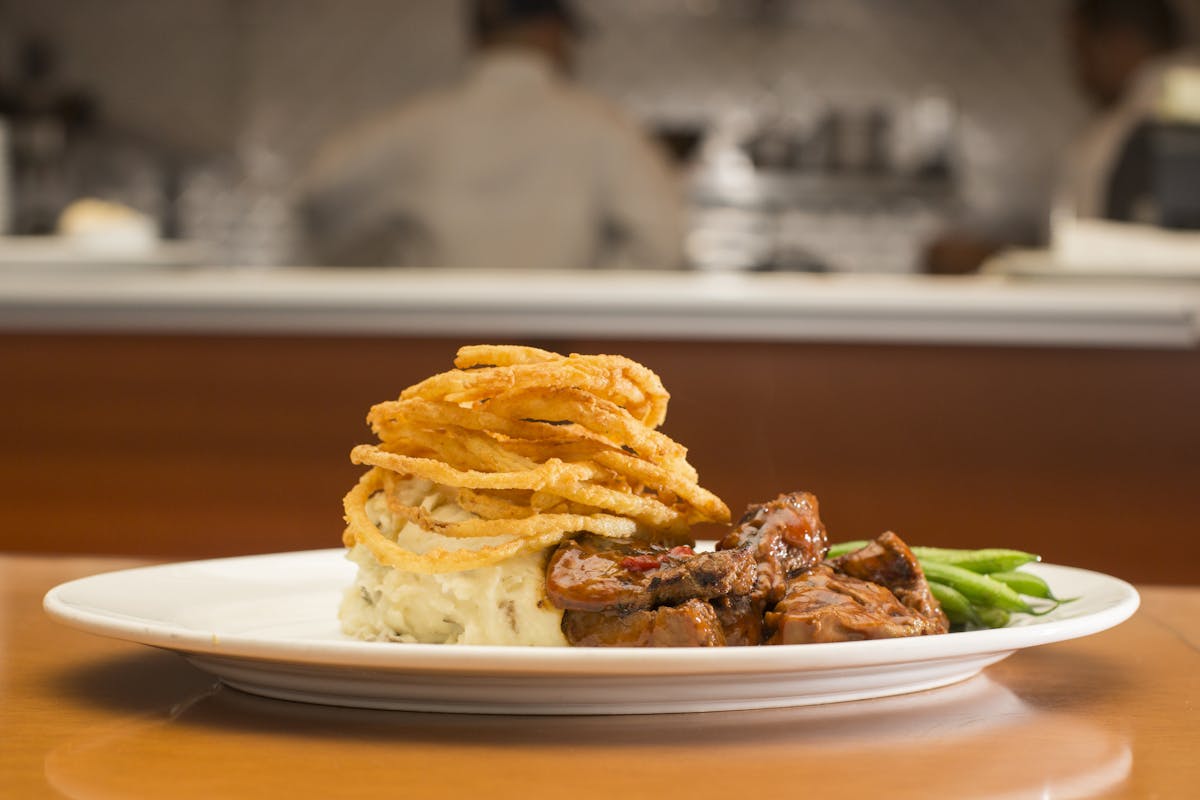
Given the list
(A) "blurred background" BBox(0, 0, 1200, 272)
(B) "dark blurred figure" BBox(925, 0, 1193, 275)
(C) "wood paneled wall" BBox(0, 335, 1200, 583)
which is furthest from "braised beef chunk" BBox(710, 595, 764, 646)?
(B) "dark blurred figure" BBox(925, 0, 1193, 275)

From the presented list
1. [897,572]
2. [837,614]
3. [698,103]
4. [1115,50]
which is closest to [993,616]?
[897,572]

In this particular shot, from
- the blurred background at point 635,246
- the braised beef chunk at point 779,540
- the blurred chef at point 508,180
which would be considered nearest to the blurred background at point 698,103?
the blurred background at point 635,246

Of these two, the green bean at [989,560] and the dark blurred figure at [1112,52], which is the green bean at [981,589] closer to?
the green bean at [989,560]

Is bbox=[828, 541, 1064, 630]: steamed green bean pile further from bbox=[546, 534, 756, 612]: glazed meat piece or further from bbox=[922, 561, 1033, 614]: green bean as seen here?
bbox=[546, 534, 756, 612]: glazed meat piece

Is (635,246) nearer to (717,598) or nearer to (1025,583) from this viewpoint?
(1025,583)

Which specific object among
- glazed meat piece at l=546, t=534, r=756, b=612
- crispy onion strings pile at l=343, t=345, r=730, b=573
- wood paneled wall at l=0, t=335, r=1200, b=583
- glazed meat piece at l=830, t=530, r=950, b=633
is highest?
crispy onion strings pile at l=343, t=345, r=730, b=573

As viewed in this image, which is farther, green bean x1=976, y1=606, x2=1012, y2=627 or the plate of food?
green bean x1=976, y1=606, x2=1012, y2=627

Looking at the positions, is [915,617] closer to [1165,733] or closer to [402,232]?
[1165,733]

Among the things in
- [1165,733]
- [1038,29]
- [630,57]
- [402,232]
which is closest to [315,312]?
[402,232]
